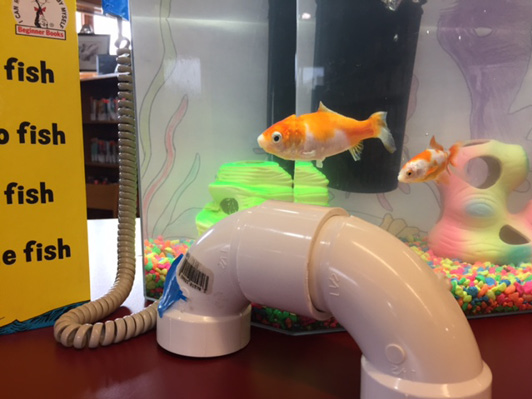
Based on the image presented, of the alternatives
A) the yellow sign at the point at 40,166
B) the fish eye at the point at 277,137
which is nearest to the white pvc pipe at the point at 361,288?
the fish eye at the point at 277,137

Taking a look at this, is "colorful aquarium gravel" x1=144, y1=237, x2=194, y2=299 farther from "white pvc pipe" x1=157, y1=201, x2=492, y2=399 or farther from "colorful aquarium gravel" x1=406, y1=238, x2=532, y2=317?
"colorful aquarium gravel" x1=406, y1=238, x2=532, y2=317

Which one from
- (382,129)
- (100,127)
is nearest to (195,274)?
(382,129)

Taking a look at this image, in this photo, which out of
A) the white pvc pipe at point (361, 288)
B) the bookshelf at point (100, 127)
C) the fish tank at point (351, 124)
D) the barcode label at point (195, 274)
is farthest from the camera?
the bookshelf at point (100, 127)

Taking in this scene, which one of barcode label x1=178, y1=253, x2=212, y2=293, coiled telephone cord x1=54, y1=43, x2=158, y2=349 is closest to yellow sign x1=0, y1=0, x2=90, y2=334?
coiled telephone cord x1=54, y1=43, x2=158, y2=349

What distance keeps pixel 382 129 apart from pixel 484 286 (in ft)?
0.89

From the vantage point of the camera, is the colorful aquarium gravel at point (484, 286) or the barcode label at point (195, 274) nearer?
the barcode label at point (195, 274)

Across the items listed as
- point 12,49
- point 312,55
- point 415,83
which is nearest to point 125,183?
point 12,49

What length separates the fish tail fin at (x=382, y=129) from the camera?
65cm

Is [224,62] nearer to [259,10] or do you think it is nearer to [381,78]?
[259,10]

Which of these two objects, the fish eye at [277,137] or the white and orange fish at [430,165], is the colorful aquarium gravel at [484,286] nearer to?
the white and orange fish at [430,165]

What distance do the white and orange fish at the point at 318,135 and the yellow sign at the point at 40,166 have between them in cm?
27

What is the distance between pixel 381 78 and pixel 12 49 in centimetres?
47

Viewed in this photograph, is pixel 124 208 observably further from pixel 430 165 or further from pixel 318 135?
pixel 430 165

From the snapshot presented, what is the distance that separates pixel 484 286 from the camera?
2.26 ft
